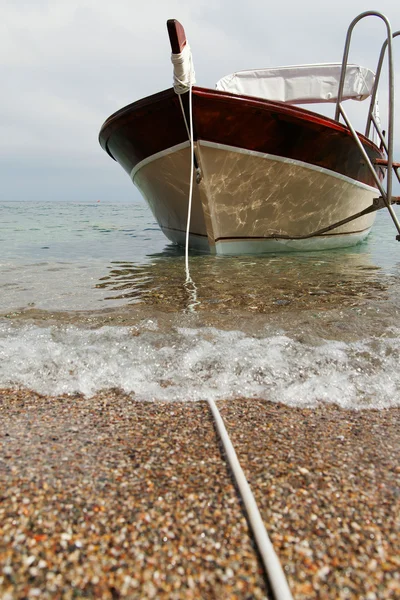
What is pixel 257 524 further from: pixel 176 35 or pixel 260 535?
pixel 176 35

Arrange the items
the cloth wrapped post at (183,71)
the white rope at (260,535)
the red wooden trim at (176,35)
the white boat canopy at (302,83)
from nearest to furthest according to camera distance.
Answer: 1. the white rope at (260,535)
2. the red wooden trim at (176,35)
3. the cloth wrapped post at (183,71)
4. the white boat canopy at (302,83)

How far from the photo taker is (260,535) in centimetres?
115

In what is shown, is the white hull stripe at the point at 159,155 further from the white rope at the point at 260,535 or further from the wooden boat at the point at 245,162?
the white rope at the point at 260,535

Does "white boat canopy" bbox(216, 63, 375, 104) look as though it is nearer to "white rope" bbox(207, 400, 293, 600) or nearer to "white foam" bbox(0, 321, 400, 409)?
"white foam" bbox(0, 321, 400, 409)

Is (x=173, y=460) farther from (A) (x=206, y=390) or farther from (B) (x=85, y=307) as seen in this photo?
(B) (x=85, y=307)

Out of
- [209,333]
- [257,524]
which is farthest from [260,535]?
[209,333]

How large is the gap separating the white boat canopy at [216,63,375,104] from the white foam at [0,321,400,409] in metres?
6.75

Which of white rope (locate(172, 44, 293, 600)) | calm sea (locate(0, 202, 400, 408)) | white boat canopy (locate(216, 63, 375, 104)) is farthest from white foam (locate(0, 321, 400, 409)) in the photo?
white boat canopy (locate(216, 63, 375, 104))

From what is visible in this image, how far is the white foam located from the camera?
226 cm

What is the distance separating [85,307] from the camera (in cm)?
389

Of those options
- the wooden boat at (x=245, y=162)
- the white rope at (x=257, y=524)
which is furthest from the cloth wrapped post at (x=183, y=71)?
the white rope at (x=257, y=524)

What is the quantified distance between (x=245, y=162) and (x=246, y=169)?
108 mm

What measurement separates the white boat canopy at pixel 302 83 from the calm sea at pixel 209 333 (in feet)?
13.8

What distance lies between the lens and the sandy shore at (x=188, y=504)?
1.03m
